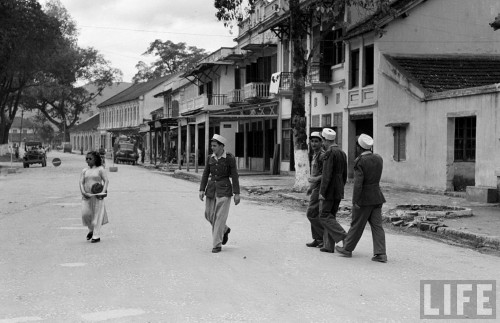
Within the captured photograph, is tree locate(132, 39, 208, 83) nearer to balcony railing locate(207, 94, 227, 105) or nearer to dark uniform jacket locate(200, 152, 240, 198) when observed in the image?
balcony railing locate(207, 94, 227, 105)

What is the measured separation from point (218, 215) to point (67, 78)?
4973 centimetres

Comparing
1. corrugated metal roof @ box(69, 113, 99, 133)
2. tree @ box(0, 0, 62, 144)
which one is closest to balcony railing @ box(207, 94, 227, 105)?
tree @ box(0, 0, 62, 144)

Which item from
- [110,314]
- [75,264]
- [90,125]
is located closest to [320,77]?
[75,264]

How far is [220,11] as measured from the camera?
20.5 m

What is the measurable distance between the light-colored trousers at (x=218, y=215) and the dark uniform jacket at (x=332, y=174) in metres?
1.48

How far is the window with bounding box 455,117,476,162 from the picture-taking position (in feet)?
62.6

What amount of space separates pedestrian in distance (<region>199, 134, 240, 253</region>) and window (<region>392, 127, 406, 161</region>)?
42.9 feet

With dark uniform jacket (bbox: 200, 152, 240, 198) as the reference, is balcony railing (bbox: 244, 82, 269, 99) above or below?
above

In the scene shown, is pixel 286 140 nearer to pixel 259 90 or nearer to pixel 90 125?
pixel 259 90

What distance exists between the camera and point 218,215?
30.5 feet

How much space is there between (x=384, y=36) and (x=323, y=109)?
5739mm

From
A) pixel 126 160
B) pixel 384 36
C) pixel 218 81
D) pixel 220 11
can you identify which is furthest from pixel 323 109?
pixel 126 160

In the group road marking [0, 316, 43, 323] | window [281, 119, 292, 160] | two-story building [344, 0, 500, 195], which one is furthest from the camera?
window [281, 119, 292, 160]

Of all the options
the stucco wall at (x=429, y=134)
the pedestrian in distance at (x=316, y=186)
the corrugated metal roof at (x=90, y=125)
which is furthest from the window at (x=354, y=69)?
the corrugated metal roof at (x=90, y=125)
